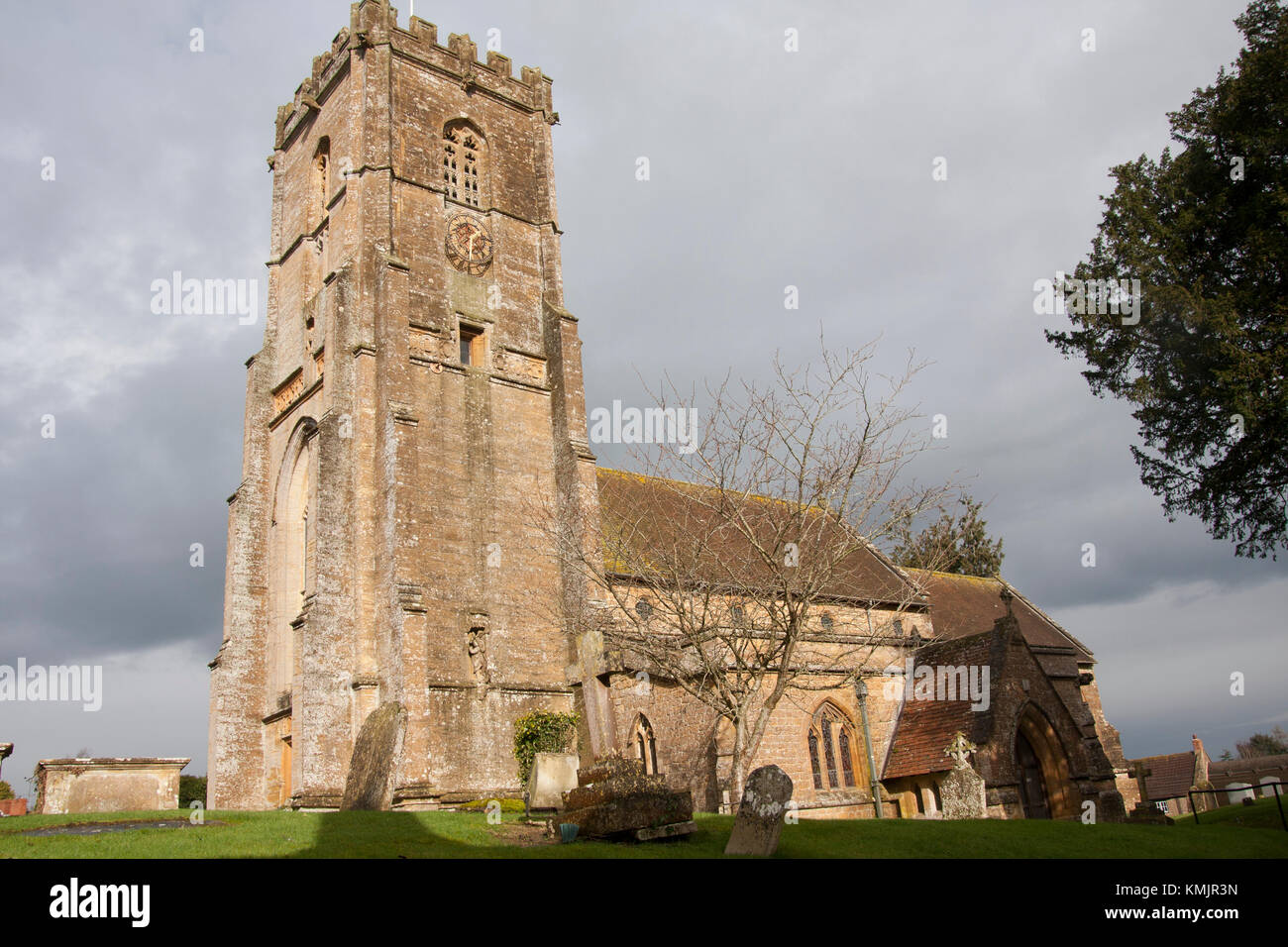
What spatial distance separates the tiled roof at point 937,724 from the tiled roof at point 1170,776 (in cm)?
3121

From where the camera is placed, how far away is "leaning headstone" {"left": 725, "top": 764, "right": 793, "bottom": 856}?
41.6 feet

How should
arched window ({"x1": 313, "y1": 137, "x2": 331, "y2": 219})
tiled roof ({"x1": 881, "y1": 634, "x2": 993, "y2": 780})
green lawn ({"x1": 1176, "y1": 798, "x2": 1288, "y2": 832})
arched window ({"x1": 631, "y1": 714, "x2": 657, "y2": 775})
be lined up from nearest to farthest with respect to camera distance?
tiled roof ({"x1": 881, "y1": 634, "x2": 993, "y2": 780}) → arched window ({"x1": 631, "y1": 714, "x2": 657, "y2": 775}) → green lawn ({"x1": 1176, "y1": 798, "x2": 1288, "y2": 832}) → arched window ({"x1": 313, "y1": 137, "x2": 331, "y2": 219})

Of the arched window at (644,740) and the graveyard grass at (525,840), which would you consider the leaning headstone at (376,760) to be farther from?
the arched window at (644,740)

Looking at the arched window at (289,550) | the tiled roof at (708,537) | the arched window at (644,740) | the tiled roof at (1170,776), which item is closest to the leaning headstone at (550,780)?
the tiled roof at (708,537)

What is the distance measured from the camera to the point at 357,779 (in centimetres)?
2006

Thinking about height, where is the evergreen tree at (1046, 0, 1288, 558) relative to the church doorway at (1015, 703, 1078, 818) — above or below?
above

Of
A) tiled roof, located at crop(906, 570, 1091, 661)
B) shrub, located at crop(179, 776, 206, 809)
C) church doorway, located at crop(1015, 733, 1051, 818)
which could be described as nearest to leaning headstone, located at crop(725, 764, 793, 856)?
church doorway, located at crop(1015, 733, 1051, 818)

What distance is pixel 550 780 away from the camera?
56.3 feet

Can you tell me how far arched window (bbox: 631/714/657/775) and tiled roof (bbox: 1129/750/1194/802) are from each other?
3768 centimetres

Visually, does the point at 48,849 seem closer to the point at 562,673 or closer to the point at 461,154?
the point at 562,673

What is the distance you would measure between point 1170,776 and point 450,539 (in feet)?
154

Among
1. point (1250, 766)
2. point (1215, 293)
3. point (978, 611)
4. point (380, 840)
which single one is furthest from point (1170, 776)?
point (380, 840)

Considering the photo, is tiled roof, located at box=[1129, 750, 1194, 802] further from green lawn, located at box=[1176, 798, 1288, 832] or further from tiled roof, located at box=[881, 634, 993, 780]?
tiled roof, located at box=[881, 634, 993, 780]
